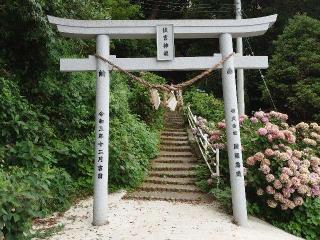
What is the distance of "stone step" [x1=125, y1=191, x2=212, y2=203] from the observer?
8.19 meters

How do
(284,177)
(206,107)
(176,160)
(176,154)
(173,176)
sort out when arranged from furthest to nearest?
(206,107), (176,154), (176,160), (173,176), (284,177)

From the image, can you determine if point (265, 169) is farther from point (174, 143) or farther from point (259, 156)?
point (174, 143)

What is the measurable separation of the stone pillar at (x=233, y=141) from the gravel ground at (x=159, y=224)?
0.31 meters

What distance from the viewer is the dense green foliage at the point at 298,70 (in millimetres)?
16641

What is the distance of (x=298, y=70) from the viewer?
17.3 metres

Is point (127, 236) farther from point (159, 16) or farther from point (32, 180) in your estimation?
point (159, 16)

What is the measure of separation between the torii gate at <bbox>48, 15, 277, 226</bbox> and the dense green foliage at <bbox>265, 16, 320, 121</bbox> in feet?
33.9

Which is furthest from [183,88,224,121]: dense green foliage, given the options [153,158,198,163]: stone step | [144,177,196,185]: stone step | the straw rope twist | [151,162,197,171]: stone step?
the straw rope twist

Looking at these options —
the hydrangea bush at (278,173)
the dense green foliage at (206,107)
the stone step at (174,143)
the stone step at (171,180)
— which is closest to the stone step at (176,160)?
the stone step at (171,180)

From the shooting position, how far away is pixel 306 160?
762cm

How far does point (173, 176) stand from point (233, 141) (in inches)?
116

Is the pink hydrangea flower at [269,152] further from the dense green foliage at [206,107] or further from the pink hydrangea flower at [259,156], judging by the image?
the dense green foliage at [206,107]

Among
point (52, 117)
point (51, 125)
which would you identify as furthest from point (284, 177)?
point (52, 117)

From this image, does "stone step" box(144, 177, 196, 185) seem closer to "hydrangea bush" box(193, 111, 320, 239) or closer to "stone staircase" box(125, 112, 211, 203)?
"stone staircase" box(125, 112, 211, 203)
